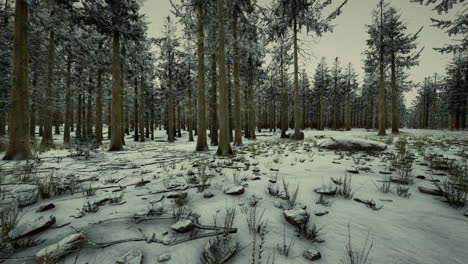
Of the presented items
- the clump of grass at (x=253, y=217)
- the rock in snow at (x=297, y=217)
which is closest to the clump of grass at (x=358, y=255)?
the rock in snow at (x=297, y=217)

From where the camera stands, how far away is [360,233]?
186cm

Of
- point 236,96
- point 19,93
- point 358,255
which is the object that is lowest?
point 358,255

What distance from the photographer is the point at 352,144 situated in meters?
7.51

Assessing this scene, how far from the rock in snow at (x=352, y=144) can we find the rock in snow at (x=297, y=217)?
6597mm

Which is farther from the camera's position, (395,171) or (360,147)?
(360,147)

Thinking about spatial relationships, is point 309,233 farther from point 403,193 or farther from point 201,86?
point 201,86

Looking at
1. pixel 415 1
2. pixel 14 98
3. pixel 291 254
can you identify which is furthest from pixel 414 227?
pixel 415 1

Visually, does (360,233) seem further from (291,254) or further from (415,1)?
(415,1)

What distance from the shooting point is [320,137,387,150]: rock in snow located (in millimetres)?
7215

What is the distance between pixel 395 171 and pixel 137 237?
4.76 meters

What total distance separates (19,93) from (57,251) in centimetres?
758

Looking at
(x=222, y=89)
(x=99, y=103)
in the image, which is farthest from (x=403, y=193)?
(x=99, y=103)

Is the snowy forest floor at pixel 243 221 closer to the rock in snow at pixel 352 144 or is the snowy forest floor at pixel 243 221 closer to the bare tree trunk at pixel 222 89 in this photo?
the bare tree trunk at pixel 222 89

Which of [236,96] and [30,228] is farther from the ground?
[236,96]
